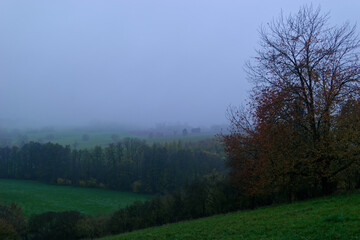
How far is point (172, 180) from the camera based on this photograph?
229ft

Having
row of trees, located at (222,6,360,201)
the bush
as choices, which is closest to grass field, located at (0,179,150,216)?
the bush

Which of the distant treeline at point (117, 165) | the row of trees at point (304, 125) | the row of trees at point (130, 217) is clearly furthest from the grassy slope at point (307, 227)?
the distant treeline at point (117, 165)

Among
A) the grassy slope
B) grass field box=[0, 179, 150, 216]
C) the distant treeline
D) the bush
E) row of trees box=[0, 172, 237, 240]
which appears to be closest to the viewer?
the grassy slope

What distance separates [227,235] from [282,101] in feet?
27.6

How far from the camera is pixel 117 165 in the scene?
3014 inches

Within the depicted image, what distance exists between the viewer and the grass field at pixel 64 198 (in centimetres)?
4978

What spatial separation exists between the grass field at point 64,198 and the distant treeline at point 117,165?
5494 millimetres

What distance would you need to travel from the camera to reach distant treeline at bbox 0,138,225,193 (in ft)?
228

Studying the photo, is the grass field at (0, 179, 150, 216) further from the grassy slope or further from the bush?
the grassy slope

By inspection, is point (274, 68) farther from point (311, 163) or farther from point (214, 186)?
point (214, 186)

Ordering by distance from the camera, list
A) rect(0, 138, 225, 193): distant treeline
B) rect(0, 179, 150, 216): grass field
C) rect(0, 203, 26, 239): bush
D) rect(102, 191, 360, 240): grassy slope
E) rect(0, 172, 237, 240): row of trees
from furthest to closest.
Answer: rect(0, 138, 225, 193): distant treeline → rect(0, 179, 150, 216): grass field → rect(0, 172, 237, 240): row of trees → rect(0, 203, 26, 239): bush → rect(102, 191, 360, 240): grassy slope

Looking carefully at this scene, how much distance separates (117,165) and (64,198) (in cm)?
2038

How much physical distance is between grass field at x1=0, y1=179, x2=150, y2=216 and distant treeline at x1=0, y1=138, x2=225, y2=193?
5494 millimetres

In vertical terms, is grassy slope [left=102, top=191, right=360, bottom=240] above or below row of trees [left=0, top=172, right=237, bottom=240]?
above
